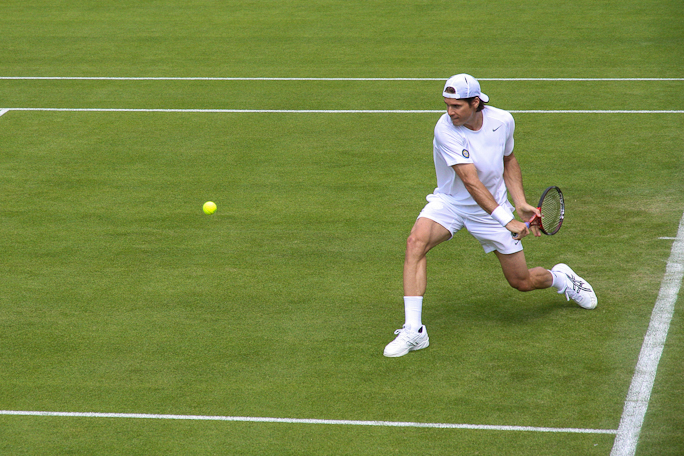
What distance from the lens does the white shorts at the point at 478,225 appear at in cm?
766

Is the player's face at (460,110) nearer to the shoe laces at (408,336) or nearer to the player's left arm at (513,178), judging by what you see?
the player's left arm at (513,178)

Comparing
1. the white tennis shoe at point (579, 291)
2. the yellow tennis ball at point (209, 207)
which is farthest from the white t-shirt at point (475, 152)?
the yellow tennis ball at point (209, 207)

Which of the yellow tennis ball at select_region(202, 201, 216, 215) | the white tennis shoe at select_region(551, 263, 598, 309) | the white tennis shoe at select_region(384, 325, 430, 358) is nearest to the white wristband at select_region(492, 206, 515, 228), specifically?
the white tennis shoe at select_region(384, 325, 430, 358)

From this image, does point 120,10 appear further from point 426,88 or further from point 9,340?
point 9,340

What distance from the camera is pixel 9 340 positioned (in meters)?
7.84

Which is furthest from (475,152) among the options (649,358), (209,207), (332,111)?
(332,111)

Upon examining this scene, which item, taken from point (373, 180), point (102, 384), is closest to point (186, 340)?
point (102, 384)

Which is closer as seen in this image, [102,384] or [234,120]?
[102,384]

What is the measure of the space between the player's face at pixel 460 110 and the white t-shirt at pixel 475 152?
0.09 meters

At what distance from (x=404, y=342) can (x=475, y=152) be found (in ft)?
5.16

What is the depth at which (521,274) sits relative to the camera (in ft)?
25.5

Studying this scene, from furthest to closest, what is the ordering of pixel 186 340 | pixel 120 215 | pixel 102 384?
1. pixel 120 215
2. pixel 186 340
3. pixel 102 384

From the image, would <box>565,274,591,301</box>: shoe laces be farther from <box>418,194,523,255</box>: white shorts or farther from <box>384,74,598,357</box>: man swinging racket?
<box>418,194,523,255</box>: white shorts

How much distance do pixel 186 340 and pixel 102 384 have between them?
884 mm
